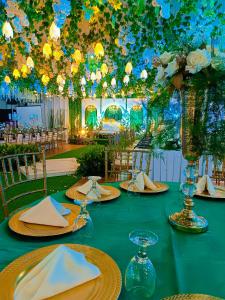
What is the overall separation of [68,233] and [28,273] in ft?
1.22

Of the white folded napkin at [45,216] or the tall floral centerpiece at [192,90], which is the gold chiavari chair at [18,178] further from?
the tall floral centerpiece at [192,90]

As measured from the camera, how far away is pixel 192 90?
4.12 ft

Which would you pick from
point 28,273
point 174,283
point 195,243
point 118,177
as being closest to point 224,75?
point 195,243

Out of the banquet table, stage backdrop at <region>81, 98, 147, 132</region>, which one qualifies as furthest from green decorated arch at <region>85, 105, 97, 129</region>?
the banquet table

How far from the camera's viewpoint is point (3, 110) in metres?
15.3

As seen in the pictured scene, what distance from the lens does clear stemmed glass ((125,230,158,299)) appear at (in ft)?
2.53

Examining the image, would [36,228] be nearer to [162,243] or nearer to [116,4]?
[162,243]

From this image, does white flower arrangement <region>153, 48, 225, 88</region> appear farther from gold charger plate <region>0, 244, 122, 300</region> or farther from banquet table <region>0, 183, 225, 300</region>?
gold charger plate <region>0, 244, 122, 300</region>

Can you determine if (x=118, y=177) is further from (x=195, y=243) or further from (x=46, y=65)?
(x=46, y=65)

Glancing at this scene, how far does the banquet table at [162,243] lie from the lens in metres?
0.88

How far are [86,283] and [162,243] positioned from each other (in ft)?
1.44

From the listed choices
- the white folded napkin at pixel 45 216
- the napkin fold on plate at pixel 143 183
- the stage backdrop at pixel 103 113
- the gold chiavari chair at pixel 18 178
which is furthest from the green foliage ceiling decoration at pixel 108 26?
the stage backdrop at pixel 103 113

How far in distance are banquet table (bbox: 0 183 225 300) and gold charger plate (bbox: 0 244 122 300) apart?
4cm

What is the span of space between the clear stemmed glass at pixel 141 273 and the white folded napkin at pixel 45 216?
54 centimetres
